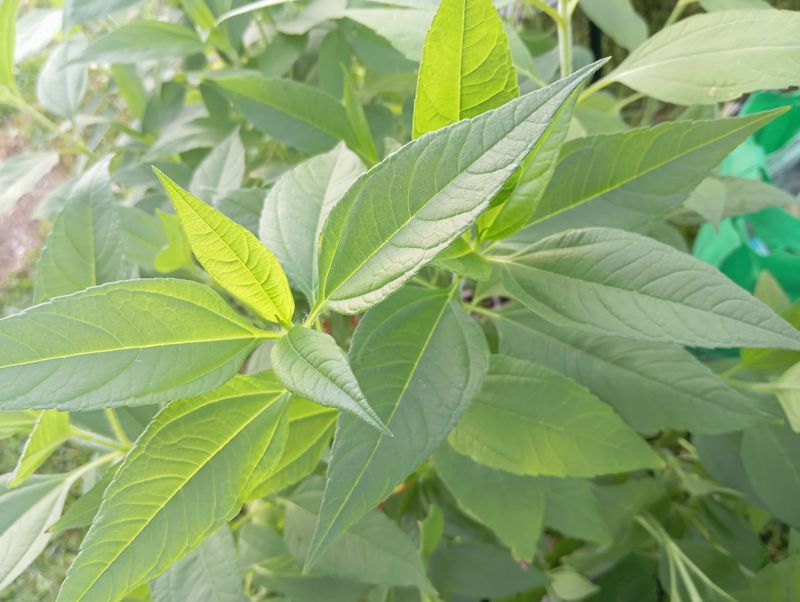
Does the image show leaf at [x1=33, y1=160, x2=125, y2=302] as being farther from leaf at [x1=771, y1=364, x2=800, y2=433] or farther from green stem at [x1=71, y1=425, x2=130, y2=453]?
leaf at [x1=771, y1=364, x2=800, y2=433]

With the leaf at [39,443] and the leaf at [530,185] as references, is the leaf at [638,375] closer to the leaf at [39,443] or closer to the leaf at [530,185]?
the leaf at [530,185]

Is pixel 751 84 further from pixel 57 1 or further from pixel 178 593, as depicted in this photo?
pixel 57 1

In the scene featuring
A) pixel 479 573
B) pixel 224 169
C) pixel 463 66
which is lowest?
pixel 479 573

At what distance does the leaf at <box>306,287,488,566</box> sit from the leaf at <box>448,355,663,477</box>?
0.07 meters

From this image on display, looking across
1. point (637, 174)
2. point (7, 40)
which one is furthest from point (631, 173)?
point (7, 40)

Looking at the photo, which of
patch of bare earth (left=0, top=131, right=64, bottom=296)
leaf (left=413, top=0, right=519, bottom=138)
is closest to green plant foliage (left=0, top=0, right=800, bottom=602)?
leaf (left=413, top=0, right=519, bottom=138)

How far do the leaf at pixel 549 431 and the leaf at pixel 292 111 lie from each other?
231 mm

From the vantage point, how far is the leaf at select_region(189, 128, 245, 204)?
1.87 ft

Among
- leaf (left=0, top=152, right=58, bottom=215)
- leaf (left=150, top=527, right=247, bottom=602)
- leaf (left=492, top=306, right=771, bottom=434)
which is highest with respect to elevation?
leaf (left=0, top=152, right=58, bottom=215)

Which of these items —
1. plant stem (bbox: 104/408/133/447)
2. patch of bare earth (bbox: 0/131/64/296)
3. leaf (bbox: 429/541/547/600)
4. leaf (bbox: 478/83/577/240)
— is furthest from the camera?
patch of bare earth (bbox: 0/131/64/296)

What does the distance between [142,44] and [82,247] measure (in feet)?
0.86

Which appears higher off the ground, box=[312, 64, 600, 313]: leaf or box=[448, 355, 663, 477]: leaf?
box=[312, 64, 600, 313]: leaf

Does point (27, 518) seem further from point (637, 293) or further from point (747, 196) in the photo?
point (747, 196)

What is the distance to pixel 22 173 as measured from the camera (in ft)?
2.30
